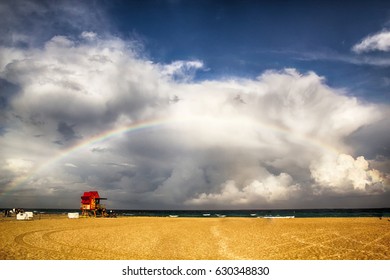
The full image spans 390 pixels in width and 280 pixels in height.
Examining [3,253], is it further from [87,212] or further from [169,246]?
[87,212]

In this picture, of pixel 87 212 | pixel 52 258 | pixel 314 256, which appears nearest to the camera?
pixel 52 258

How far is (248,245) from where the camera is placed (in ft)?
68.5

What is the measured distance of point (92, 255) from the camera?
1673 centimetres

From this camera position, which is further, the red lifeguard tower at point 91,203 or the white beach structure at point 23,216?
the red lifeguard tower at point 91,203

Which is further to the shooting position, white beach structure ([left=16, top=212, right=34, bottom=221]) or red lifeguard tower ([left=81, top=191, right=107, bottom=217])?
red lifeguard tower ([left=81, top=191, right=107, bottom=217])

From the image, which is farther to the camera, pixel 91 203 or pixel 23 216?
pixel 91 203

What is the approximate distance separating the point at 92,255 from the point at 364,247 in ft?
58.7
